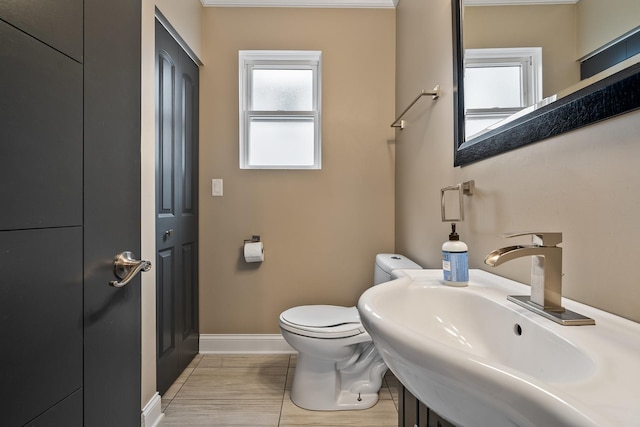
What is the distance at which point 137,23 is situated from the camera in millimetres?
897

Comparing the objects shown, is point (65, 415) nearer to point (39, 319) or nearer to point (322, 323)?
point (39, 319)

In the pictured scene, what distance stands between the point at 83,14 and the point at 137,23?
0.25 m

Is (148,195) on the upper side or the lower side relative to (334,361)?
upper

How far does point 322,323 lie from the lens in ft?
5.17

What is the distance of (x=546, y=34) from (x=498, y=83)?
7.6 inches

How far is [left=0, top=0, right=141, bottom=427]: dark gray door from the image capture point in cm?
54

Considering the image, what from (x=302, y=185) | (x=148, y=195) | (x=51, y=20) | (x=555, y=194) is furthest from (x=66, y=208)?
(x=302, y=185)

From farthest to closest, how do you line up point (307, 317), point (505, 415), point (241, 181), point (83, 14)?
point (241, 181) → point (307, 317) → point (83, 14) → point (505, 415)

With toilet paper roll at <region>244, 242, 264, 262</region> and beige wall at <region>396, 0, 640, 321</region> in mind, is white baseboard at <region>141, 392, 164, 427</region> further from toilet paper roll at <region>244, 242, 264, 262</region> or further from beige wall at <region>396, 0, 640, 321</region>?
beige wall at <region>396, 0, 640, 321</region>

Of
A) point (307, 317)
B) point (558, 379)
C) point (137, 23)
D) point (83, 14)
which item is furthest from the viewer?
point (307, 317)

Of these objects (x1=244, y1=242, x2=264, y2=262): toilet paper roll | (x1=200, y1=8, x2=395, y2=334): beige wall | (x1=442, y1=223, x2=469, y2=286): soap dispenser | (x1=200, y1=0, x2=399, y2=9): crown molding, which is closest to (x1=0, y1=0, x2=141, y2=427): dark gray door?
(x1=442, y1=223, x2=469, y2=286): soap dispenser

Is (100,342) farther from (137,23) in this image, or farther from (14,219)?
(137,23)

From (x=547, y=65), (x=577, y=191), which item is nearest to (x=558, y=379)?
(x=577, y=191)

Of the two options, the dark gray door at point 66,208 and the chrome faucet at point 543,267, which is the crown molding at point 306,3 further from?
the chrome faucet at point 543,267
